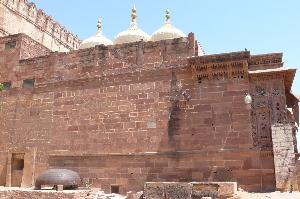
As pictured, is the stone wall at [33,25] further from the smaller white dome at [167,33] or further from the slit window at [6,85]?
the smaller white dome at [167,33]

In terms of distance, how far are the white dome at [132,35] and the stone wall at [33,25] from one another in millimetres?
5705

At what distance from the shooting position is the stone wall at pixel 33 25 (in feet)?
57.8

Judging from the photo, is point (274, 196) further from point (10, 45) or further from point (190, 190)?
point (10, 45)

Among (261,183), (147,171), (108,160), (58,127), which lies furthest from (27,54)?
(261,183)

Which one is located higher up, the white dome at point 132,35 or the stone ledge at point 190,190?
the white dome at point 132,35

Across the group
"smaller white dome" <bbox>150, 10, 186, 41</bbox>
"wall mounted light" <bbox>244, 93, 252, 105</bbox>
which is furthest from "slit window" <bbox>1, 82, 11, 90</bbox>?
"wall mounted light" <bbox>244, 93, 252, 105</bbox>

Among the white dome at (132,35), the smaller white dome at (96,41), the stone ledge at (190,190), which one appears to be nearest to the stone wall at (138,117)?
the stone ledge at (190,190)

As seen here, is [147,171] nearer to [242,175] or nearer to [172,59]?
[242,175]

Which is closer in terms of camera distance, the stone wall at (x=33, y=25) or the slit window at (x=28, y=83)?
the slit window at (x=28, y=83)

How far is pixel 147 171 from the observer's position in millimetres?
10945

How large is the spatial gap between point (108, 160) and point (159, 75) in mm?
3259

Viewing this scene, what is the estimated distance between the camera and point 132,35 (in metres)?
16.2

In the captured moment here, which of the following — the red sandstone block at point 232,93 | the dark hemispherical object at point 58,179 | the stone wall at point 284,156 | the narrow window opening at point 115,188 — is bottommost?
the narrow window opening at point 115,188

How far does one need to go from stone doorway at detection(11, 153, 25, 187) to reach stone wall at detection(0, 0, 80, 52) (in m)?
6.77
